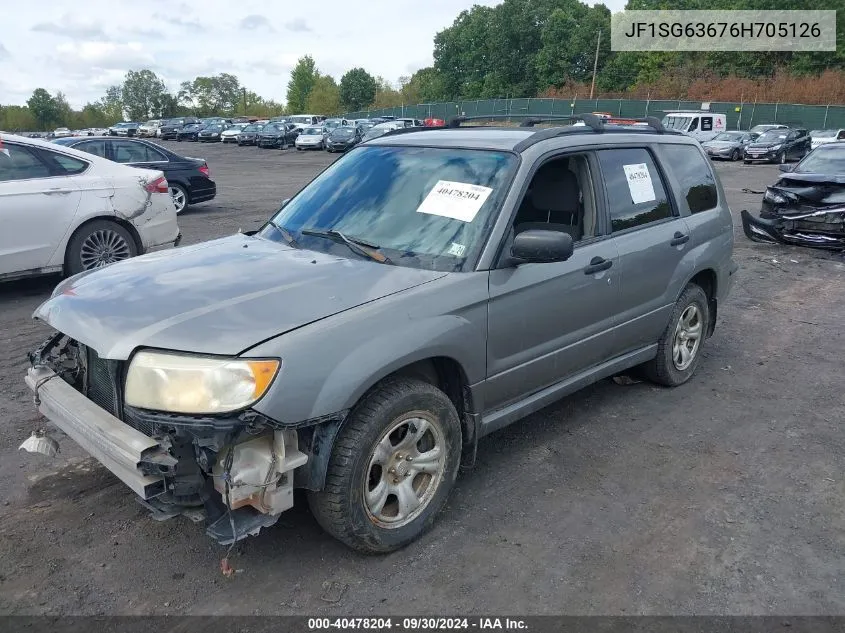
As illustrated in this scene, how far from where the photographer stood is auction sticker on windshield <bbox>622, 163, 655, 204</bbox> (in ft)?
14.8

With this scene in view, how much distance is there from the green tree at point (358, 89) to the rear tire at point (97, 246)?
97.9 meters

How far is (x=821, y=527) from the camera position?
11.3 ft

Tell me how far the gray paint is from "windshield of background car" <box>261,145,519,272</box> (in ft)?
0.30

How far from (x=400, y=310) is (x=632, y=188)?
2196mm

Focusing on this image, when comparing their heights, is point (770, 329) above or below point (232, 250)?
below

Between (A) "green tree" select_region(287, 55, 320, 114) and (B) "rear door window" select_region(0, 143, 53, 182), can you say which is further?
(A) "green tree" select_region(287, 55, 320, 114)

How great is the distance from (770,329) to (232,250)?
5264 mm

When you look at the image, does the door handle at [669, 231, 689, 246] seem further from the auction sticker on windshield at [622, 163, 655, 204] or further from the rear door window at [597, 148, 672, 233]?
the auction sticker on windshield at [622, 163, 655, 204]

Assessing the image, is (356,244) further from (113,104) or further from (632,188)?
(113,104)

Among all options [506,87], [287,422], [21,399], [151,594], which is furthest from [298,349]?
[506,87]

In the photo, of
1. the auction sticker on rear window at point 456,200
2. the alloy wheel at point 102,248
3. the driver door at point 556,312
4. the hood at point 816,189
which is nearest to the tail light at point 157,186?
the alloy wheel at point 102,248

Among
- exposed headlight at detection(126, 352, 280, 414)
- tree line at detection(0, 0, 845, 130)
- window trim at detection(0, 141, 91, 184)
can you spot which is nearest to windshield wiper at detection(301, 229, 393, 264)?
exposed headlight at detection(126, 352, 280, 414)

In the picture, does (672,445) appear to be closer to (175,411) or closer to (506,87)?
(175,411)

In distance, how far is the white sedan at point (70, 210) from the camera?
22.5 ft
